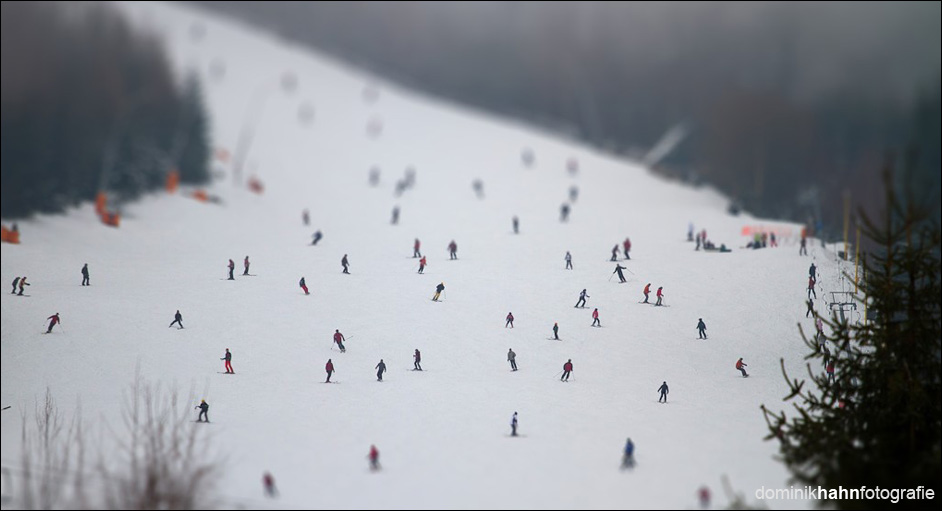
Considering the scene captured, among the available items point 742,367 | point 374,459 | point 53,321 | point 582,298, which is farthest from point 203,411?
point 742,367

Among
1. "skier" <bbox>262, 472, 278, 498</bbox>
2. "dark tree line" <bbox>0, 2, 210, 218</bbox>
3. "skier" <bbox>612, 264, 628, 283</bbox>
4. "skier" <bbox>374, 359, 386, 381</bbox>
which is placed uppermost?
"dark tree line" <bbox>0, 2, 210, 218</bbox>

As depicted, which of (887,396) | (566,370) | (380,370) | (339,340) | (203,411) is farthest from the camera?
(339,340)

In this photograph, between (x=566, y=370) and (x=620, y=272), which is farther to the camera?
(x=620, y=272)

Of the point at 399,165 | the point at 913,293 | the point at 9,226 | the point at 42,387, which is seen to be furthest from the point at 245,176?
the point at 913,293

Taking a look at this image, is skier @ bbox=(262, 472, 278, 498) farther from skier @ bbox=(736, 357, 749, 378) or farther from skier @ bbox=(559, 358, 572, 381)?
skier @ bbox=(736, 357, 749, 378)

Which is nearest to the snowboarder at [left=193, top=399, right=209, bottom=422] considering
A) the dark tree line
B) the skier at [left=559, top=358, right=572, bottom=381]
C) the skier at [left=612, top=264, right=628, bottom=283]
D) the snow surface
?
the snow surface

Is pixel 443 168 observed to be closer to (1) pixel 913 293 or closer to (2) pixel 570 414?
(2) pixel 570 414

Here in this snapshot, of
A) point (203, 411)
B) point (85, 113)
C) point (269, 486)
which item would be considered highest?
point (85, 113)

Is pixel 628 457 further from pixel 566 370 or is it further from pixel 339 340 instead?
pixel 339 340
